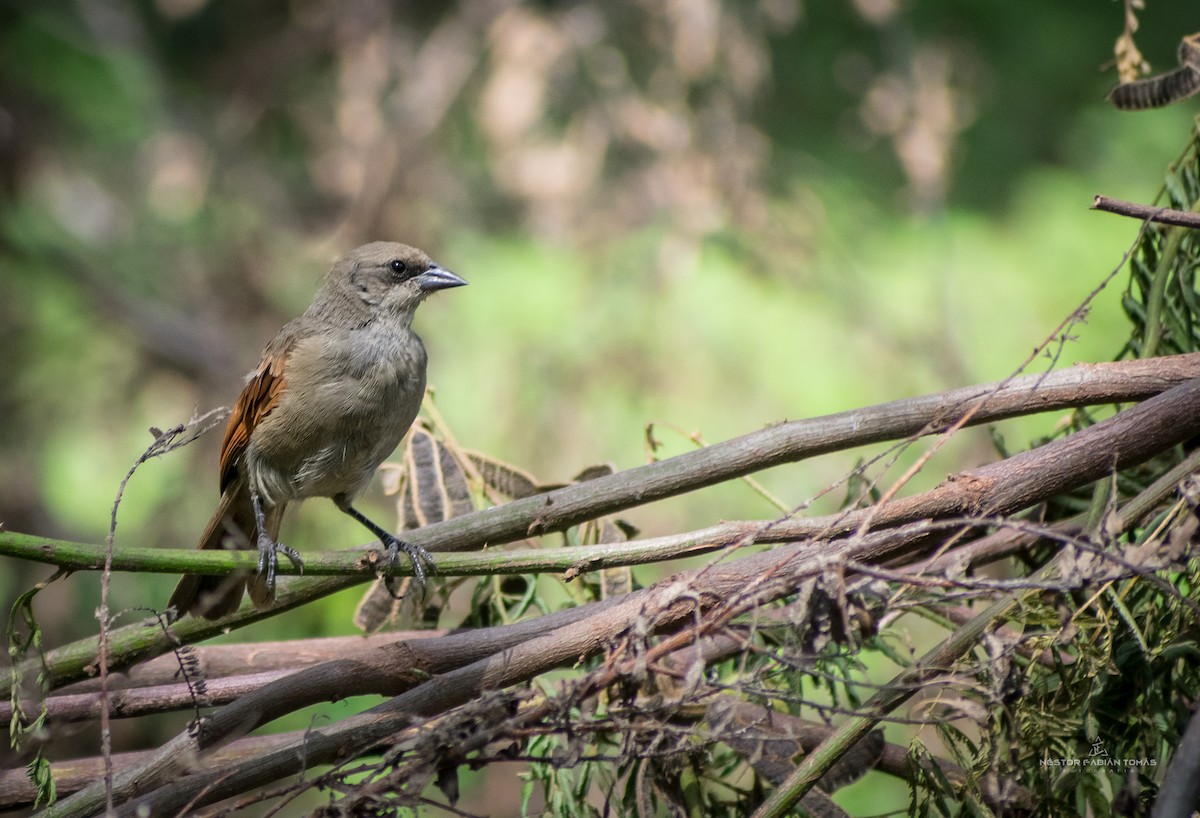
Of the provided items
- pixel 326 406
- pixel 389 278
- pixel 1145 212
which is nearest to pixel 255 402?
pixel 326 406

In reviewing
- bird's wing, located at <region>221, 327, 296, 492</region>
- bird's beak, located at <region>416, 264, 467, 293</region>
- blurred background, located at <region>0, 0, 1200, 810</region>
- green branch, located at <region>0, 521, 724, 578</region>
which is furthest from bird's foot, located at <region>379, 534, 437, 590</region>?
blurred background, located at <region>0, 0, 1200, 810</region>

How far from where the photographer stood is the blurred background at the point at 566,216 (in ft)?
22.8

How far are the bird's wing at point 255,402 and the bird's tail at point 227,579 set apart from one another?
0.10m

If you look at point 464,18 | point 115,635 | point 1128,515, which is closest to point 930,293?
point 464,18

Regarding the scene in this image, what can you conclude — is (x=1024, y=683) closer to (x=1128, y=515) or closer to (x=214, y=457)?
(x=1128, y=515)

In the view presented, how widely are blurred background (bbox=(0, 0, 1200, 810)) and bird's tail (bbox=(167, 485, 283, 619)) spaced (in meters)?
1.83

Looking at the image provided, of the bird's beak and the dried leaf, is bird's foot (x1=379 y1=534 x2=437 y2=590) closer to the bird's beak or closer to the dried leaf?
the dried leaf

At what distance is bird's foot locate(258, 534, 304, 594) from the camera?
8.51ft

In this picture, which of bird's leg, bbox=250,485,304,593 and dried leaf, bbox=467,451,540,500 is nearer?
bird's leg, bbox=250,485,304,593

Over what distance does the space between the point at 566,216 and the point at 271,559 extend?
5.59 m

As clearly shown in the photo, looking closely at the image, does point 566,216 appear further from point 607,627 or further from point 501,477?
point 607,627

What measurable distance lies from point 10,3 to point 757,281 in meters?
6.86

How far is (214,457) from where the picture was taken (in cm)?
690

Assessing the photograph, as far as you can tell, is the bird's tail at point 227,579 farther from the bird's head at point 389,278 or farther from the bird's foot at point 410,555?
the bird's head at point 389,278
